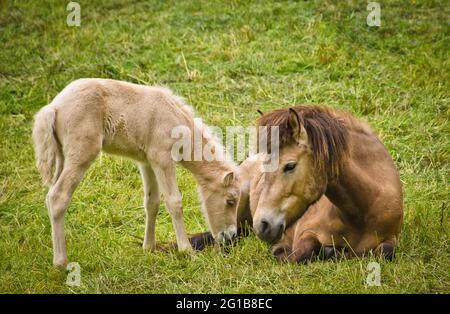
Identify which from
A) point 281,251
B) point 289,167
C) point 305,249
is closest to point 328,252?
point 305,249

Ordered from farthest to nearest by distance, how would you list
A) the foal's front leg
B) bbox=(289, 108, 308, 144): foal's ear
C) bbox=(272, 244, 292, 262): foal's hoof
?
the foal's front leg
bbox=(272, 244, 292, 262): foal's hoof
bbox=(289, 108, 308, 144): foal's ear

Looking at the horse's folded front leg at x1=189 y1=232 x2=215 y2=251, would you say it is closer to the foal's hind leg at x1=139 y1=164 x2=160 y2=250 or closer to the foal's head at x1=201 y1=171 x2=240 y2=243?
the foal's head at x1=201 y1=171 x2=240 y2=243

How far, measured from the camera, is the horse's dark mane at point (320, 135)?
586 centimetres

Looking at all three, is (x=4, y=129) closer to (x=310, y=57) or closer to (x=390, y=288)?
(x=310, y=57)

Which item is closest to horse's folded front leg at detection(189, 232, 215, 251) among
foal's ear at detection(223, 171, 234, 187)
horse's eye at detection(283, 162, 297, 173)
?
foal's ear at detection(223, 171, 234, 187)

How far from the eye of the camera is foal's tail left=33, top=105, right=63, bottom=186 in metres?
6.45

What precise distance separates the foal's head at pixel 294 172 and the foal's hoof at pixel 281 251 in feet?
2.65

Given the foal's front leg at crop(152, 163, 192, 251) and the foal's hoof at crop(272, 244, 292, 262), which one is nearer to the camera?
the foal's hoof at crop(272, 244, 292, 262)

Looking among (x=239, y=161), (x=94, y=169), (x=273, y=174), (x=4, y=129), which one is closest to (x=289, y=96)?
(x=239, y=161)

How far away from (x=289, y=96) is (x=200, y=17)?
3.46 metres

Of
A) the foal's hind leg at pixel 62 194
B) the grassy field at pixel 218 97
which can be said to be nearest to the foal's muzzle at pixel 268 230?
the grassy field at pixel 218 97

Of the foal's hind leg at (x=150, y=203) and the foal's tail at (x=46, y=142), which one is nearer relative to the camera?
the foal's tail at (x=46, y=142)

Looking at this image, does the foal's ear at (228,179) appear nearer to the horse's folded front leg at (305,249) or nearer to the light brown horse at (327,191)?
the light brown horse at (327,191)

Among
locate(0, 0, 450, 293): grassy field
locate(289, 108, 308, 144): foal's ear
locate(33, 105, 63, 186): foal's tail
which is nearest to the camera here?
locate(289, 108, 308, 144): foal's ear
